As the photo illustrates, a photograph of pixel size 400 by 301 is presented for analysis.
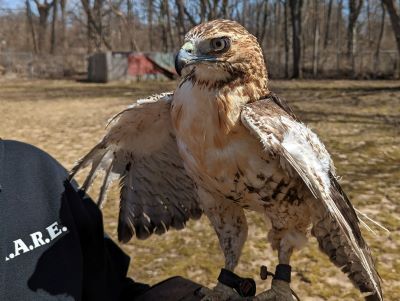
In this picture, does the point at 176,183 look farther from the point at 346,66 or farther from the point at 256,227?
the point at 346,66

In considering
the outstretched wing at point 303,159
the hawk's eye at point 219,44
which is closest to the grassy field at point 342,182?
the outstretched wing at point 303,159

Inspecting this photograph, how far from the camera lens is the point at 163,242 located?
13.4ft

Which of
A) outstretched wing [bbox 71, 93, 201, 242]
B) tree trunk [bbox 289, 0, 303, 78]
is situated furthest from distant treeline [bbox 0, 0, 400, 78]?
outstretched wing [bbox 71, 93, 201, 242]

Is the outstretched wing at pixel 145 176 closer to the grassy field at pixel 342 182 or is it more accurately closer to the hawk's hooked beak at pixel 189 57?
the hawk's hooked beak at pixel 189 57

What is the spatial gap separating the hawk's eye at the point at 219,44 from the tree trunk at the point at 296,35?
2367cm

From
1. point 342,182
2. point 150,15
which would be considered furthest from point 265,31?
point 342,182

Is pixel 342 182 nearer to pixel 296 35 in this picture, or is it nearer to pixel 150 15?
pixel 296 35

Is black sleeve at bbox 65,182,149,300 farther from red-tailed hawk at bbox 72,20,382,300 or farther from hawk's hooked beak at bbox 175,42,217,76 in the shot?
hawk's hooked beak at bbox 175,42,217,76

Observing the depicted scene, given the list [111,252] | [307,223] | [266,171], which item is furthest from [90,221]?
[307,223]

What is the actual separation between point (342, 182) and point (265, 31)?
3553 cm

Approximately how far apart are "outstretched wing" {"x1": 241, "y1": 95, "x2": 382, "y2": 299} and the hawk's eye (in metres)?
0.24

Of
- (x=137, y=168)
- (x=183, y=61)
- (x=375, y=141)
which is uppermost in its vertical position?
(x=183, y=61)

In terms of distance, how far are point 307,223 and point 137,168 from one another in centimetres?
95

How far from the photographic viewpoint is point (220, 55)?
170 cm
